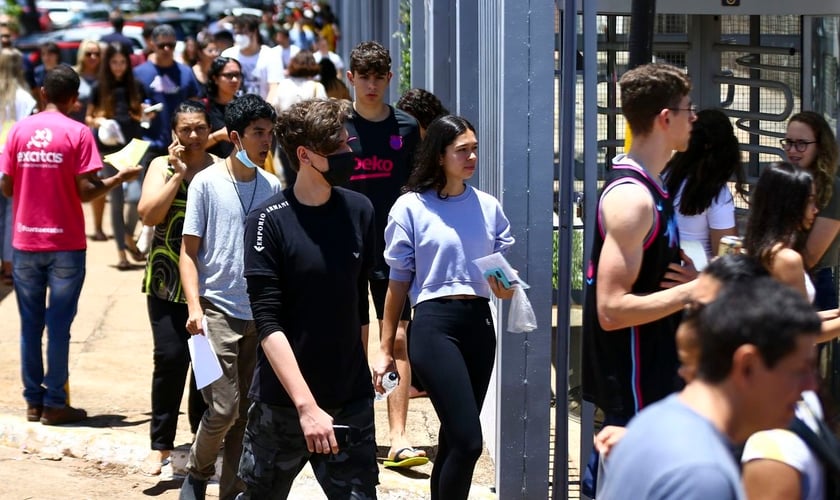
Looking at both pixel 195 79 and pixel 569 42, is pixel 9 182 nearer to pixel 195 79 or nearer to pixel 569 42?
pixel 569 42

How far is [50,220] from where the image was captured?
7496 mm

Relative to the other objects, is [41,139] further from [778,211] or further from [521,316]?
[778,211]

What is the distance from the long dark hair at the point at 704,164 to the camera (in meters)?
4.75

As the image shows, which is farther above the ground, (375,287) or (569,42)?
(569,42)

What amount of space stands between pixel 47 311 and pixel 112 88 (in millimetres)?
5139

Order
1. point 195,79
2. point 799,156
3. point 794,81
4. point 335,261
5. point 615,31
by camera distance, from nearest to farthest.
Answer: point 335,261 → point 799,156 → point 615,31 → point 794,81 → point 195,79

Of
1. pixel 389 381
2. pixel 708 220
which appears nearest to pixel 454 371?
pixel 389 381

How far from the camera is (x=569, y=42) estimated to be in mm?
5297

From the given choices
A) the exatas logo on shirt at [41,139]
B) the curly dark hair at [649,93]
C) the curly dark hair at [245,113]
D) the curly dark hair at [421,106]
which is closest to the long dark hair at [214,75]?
the exatas logo on shirt at [41,139]

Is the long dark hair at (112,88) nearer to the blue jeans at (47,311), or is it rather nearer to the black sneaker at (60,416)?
the blue jeans at (47,311)

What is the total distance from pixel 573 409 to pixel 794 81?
3.34 m

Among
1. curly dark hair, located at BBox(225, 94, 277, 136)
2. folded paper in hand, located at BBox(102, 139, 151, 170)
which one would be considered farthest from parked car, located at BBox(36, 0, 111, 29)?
curly dark hair, located at BBox(225, 94, 277, 136)

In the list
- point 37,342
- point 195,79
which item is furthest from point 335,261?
point 195,79

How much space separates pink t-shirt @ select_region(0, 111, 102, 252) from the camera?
7.48 m
